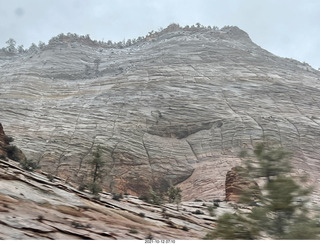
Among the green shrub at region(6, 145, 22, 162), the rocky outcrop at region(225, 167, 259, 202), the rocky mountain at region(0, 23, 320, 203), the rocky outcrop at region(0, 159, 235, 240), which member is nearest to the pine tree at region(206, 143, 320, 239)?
the rocky outcrop at region(0, 159, 235, 240)

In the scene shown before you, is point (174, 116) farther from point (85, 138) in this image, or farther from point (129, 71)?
point (129, 71)

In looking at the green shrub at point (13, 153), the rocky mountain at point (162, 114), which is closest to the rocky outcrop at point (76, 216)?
the green shrub at point (13, 153)

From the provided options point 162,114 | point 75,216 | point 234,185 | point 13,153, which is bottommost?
point 75,216

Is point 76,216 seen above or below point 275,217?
below

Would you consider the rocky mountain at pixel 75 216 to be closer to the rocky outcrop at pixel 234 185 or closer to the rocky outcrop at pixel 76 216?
the rocky outcrop at pixel 76 216

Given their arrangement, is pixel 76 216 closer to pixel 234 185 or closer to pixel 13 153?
pixel 13 153

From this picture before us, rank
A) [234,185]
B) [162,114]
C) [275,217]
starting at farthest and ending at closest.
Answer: [162,114] → [234,185] → [275,217]

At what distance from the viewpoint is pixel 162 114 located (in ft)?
146

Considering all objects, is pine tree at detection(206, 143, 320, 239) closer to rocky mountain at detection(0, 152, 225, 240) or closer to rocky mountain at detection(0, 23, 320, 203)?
rocky mountain at detection(0, 152, 225, 240)

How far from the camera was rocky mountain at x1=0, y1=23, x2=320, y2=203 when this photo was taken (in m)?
33.8

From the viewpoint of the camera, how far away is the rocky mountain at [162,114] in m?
33.8

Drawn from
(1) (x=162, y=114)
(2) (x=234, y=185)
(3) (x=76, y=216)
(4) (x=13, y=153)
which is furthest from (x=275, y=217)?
(1) (x=162, y=114)

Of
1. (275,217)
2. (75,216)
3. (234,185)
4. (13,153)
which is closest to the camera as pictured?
(275,217)

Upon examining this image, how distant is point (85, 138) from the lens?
122 feet
